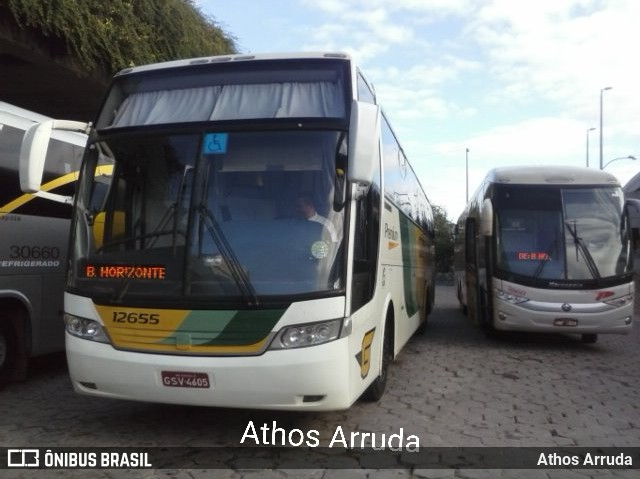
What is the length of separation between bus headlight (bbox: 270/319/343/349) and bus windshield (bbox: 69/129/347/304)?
27 cm

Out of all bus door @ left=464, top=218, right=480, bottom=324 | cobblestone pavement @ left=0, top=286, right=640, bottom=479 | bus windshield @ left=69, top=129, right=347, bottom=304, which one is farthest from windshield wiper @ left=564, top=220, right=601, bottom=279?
bus windshield @ left=69, top=129, right=347, bottom=304

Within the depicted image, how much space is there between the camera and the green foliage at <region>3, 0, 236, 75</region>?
9.47m

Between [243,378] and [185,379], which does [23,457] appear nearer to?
[185,379]

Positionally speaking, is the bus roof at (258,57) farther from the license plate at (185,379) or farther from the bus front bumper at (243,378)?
the license plate at (185,379)

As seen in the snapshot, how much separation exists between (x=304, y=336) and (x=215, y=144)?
69.5 inches

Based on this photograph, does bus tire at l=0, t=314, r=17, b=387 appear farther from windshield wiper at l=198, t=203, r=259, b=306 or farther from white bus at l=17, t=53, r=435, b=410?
windshield wiper at l=198, t=203, r=259, b=306

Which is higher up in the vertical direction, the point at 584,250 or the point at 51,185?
the point at 51,185

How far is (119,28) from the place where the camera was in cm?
1092

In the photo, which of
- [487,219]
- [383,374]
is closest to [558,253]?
[487,219]

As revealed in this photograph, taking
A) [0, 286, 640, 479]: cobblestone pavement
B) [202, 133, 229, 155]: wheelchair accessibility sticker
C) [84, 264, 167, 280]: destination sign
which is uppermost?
[202, 133, 229, 155]: wheelchair accessibility sticker

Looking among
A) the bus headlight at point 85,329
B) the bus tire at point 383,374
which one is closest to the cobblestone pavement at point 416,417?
the bus tire at point 383,374

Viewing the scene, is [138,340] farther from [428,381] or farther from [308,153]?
[428,381]

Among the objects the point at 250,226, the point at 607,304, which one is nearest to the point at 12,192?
the point at 250,226

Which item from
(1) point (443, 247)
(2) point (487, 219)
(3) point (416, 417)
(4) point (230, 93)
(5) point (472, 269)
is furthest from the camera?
(1) point (443, 247)
